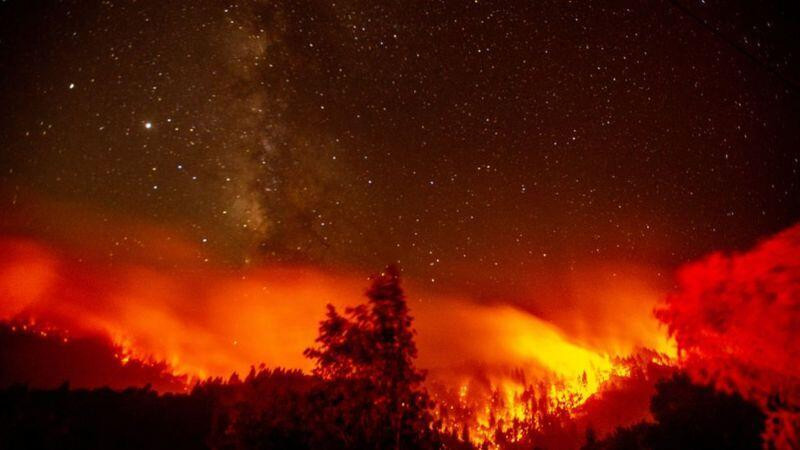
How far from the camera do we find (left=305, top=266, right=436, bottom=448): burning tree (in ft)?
32.3

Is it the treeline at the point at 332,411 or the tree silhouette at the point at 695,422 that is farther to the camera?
the tree silhouette at the point at 695,422

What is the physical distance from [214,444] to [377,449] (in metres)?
9.07

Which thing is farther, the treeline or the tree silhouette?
the tree silhouette

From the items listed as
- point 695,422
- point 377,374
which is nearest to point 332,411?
point 377,374

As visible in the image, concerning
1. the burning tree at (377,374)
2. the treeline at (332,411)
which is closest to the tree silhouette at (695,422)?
the treeline at (332,411)

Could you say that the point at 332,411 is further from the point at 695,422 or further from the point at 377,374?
the point at 695,422

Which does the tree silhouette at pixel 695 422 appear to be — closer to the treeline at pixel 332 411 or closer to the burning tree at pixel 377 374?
the treeline at pixel 332 411

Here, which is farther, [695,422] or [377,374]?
[695,422]

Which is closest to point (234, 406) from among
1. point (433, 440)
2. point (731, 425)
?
point (433, 440)

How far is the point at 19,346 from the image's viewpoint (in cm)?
17462

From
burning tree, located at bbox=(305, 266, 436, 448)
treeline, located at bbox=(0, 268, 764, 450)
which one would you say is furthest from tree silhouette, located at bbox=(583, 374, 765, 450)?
burning tree, located at bbox=(305, 266, 436, 448)

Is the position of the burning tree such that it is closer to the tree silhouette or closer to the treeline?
the treeline

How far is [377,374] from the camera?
10.3m

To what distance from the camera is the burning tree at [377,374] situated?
32.3 ft
